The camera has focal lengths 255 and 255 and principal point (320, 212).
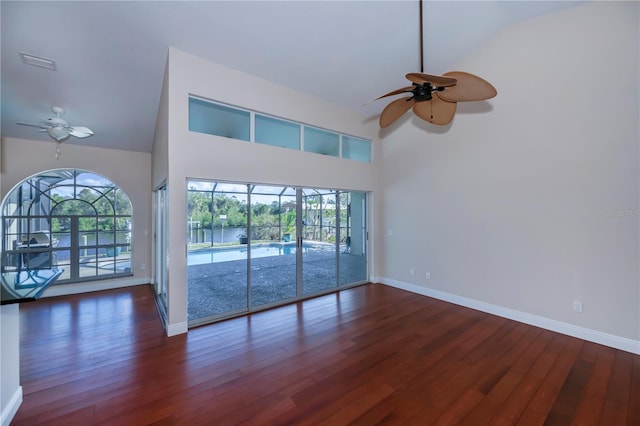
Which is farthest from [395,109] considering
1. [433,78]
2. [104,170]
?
[104,170]

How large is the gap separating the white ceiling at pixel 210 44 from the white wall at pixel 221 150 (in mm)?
219

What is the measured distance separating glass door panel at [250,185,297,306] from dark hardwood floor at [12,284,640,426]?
0.82m

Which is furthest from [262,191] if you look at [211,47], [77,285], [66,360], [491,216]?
[77,285]

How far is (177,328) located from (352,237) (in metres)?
3.70

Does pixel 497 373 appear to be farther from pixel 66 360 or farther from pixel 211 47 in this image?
pixel 211 47

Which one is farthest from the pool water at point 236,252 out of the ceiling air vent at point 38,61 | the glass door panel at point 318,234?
the ceiling air vent at point 38,61

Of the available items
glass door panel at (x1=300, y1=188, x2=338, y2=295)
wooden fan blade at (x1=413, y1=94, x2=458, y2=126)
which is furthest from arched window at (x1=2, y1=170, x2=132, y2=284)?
wooden fan blade at (x1=413, y1=94, x2=458, y2=126)

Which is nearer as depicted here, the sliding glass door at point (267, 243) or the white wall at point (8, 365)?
the white wall at point (8, 365)

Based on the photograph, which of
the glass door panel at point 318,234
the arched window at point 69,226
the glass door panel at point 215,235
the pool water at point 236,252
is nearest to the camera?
the glass door panel at point 215,235

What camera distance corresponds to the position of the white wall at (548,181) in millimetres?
3051

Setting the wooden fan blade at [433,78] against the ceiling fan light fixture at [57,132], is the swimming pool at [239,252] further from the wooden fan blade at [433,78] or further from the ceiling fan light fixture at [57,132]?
the wooden fan blade at [433,78]

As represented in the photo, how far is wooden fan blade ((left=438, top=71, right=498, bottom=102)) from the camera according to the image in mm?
2280

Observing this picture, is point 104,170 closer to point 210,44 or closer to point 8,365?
point 210,44

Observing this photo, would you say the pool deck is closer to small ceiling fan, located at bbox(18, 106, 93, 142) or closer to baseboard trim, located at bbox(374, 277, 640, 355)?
baseboard trim, located at bbox(374, 277, 640, 355)
